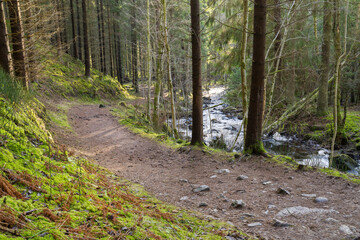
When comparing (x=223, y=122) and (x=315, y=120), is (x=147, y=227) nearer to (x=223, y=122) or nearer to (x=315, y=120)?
(x=315, y=120)

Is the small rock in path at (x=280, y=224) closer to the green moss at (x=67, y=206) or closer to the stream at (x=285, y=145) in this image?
the green moss at (x=67, y=206)

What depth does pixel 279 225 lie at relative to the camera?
11.3 ft

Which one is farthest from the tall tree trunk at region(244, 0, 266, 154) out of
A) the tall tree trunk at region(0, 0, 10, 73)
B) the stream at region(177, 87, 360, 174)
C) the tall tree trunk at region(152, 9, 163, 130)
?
the tall tree trunk at region(0, 0, 10, 73)

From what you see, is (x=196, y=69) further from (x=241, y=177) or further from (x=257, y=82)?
(x=241, y=177)

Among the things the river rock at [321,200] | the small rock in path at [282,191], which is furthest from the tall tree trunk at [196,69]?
the river rock at [321,200]

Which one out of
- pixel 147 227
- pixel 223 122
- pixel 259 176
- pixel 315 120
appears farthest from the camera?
pixel 223 122

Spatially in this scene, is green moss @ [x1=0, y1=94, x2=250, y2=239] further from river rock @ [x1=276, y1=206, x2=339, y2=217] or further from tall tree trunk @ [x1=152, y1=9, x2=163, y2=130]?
tall tree trunk @ [x1=152, y1=9, x2=163, y2=130]

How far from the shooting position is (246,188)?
5004 mm

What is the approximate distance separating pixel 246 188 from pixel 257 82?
3.02 metres

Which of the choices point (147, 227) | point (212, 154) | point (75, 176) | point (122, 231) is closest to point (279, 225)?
point (147, 227)

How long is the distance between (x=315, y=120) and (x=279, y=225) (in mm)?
11604

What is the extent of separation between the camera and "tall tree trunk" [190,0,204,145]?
7.45 meters

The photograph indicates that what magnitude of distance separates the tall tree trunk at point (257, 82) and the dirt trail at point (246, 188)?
57 cm

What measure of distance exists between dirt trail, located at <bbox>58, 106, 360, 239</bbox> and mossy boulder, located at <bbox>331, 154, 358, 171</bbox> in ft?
10.6
